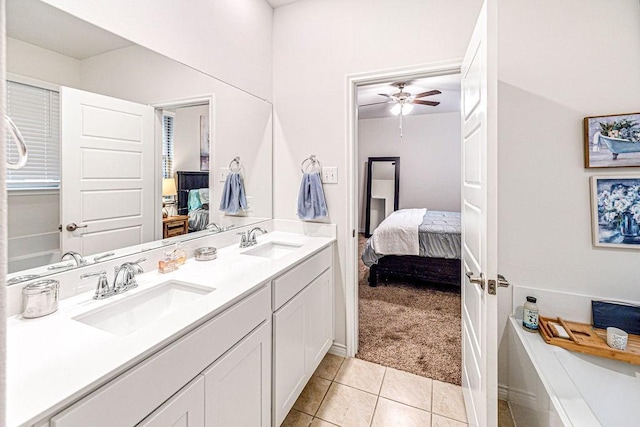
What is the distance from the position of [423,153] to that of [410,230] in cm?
313

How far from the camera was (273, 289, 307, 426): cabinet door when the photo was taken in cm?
137

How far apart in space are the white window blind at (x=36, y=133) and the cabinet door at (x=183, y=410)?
2.86 feet

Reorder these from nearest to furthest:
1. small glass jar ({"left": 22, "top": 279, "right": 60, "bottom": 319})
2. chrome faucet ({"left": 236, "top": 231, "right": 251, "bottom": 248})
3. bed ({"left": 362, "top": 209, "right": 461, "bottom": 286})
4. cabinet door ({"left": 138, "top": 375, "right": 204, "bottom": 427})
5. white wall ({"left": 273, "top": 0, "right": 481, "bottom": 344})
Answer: cabinet door ({"left": 138, "top": 375, "right": 204, "bottom": 427}) → small glass jar ({"left": 22, "top": 279, "right": 60, "bottom": 319}) → white wall ({"left": 273, "top": 0, "right": 481, "bottom": 344}) → chrome faucet ({"left": 236, "top": 231, "right": 251, "bottom": 248}) → bed ({"left": 362, "top": 209, "right": 461, "bottom": 286})

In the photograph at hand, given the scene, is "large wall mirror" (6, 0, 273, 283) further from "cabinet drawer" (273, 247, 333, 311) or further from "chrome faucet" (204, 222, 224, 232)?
"cabinet drawer" (273, 247, 333, 311)

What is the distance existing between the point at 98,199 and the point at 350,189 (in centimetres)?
143

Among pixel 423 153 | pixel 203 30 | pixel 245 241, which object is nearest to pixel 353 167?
pixel 245 241

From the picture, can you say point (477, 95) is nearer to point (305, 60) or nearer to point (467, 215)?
point (467, 215)

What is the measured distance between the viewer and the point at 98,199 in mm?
1213

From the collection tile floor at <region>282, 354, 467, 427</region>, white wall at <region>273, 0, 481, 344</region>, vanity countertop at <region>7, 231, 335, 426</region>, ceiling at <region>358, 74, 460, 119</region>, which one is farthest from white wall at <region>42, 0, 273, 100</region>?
tile floor at <region>282, 354, 467, 427</region>

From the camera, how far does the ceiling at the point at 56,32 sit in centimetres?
98

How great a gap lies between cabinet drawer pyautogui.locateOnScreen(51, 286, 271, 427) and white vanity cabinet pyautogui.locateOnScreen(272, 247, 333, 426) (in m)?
0.30

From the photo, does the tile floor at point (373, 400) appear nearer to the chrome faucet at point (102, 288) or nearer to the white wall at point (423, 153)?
→ the chrome faucet at point (102, 288)

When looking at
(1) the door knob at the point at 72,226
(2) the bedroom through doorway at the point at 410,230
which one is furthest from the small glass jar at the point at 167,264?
(2) the bedroom through doorway at the point at 410,230

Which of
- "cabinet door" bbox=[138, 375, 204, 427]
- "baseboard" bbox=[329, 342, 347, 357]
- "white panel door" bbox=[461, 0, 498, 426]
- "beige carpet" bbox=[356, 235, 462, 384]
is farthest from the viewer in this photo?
"baseboard" bbox=[329, 342, 347, 357]
